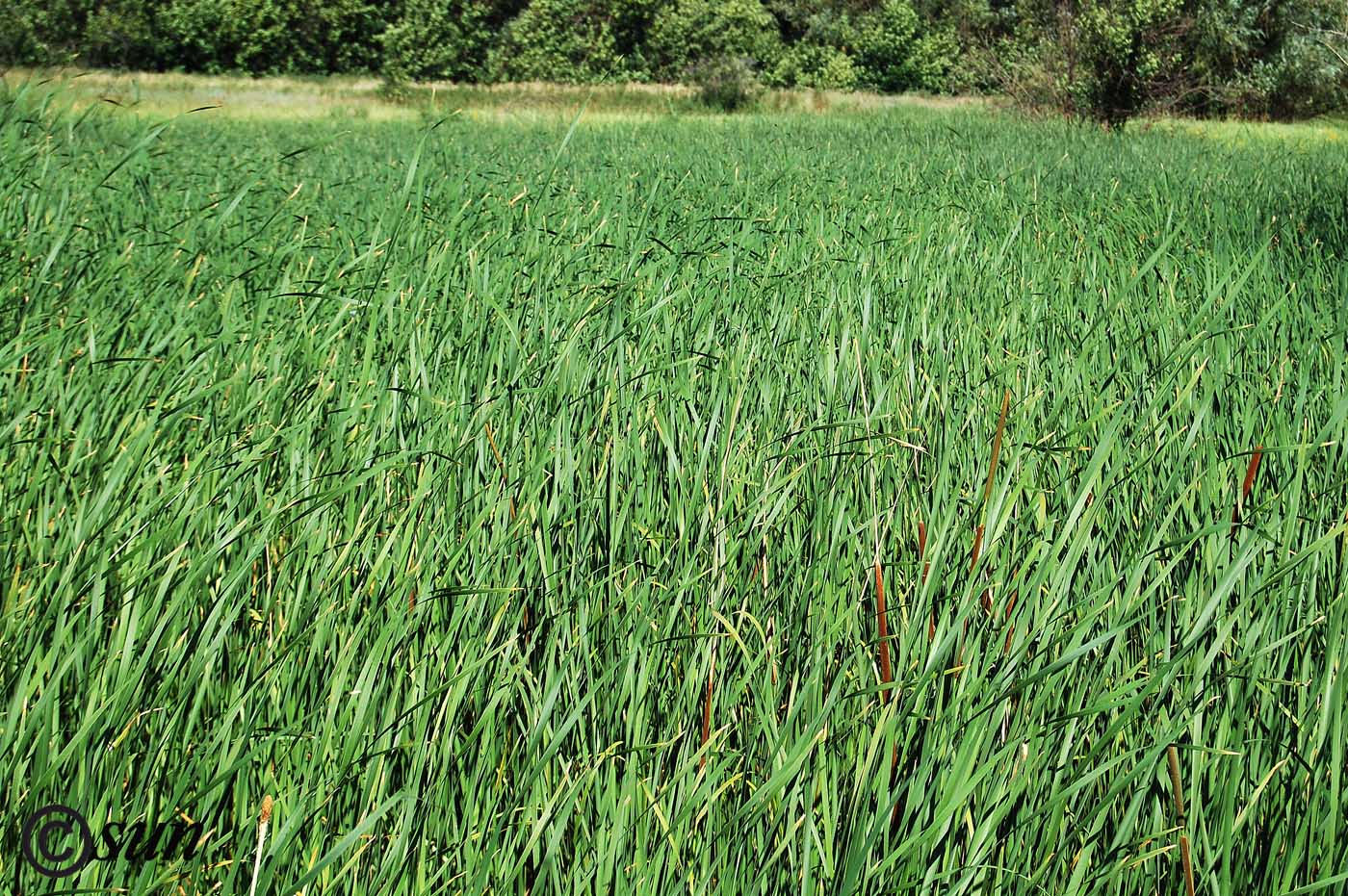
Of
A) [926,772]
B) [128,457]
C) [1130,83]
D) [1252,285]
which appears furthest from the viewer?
[1130,83]

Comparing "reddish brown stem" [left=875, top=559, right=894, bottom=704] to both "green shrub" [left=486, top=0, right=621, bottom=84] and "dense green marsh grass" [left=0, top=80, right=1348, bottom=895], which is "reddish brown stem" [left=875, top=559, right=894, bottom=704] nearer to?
"dense green marsh grass" [left=0, top=80, right=1348, bottom=895]

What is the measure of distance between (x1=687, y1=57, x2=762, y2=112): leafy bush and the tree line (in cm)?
8

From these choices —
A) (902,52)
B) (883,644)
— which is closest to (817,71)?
(902,52)

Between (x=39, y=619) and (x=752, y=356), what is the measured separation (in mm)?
1175

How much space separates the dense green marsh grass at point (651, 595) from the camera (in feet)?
2.65

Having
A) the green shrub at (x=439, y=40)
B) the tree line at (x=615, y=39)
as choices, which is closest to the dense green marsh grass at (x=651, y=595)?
the tree line at (x=615, y=39)

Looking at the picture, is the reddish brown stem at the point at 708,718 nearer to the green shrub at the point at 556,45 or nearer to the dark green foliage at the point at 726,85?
the dark green foliage at the point at 726,85

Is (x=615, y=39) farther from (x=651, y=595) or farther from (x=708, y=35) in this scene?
(x=651, y=595)

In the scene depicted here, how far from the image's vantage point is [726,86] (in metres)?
21.0

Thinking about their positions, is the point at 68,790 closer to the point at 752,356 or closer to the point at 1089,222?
the point at 752,356

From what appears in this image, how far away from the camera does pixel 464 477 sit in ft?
4.26

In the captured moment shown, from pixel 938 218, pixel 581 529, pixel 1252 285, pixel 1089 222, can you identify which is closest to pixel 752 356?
pixel 581 529

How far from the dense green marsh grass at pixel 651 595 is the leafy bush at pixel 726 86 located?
19.9 m

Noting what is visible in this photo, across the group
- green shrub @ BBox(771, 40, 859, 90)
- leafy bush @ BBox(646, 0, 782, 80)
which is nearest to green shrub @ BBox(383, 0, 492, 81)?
leafy bush @ BBox(646, 0, 782, 80)
